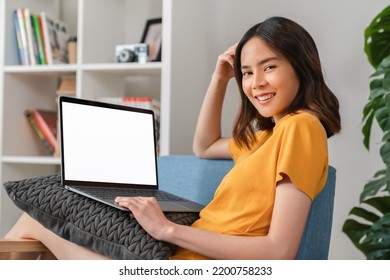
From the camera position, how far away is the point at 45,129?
2840 millimetres

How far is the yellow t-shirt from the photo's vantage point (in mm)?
1190

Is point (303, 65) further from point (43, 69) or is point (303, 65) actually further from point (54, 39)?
point (54, 39)

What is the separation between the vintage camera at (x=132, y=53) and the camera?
2.63m

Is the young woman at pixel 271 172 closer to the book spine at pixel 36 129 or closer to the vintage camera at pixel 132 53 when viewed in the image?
the vintage camera at pixel 132 53

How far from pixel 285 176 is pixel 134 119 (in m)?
0.57

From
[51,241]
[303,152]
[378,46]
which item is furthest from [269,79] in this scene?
[378,46]

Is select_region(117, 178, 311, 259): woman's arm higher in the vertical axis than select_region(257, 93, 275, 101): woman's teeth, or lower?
lower

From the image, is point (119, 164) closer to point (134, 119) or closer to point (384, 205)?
point (134, 119)

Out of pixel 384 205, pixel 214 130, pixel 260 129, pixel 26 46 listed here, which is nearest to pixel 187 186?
pixel 214 130

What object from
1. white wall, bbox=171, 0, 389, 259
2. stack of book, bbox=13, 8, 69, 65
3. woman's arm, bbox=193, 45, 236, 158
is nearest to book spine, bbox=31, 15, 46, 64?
stack of book, bbox=13, 8, 69, 65

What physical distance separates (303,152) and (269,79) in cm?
20

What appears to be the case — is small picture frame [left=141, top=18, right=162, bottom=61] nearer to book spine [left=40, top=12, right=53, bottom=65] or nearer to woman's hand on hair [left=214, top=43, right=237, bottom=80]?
book spine [left=40, top=12, right=53, bottom=65]

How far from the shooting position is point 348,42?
256 cm

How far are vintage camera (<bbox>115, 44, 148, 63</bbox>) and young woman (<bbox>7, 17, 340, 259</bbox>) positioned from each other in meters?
1.22
